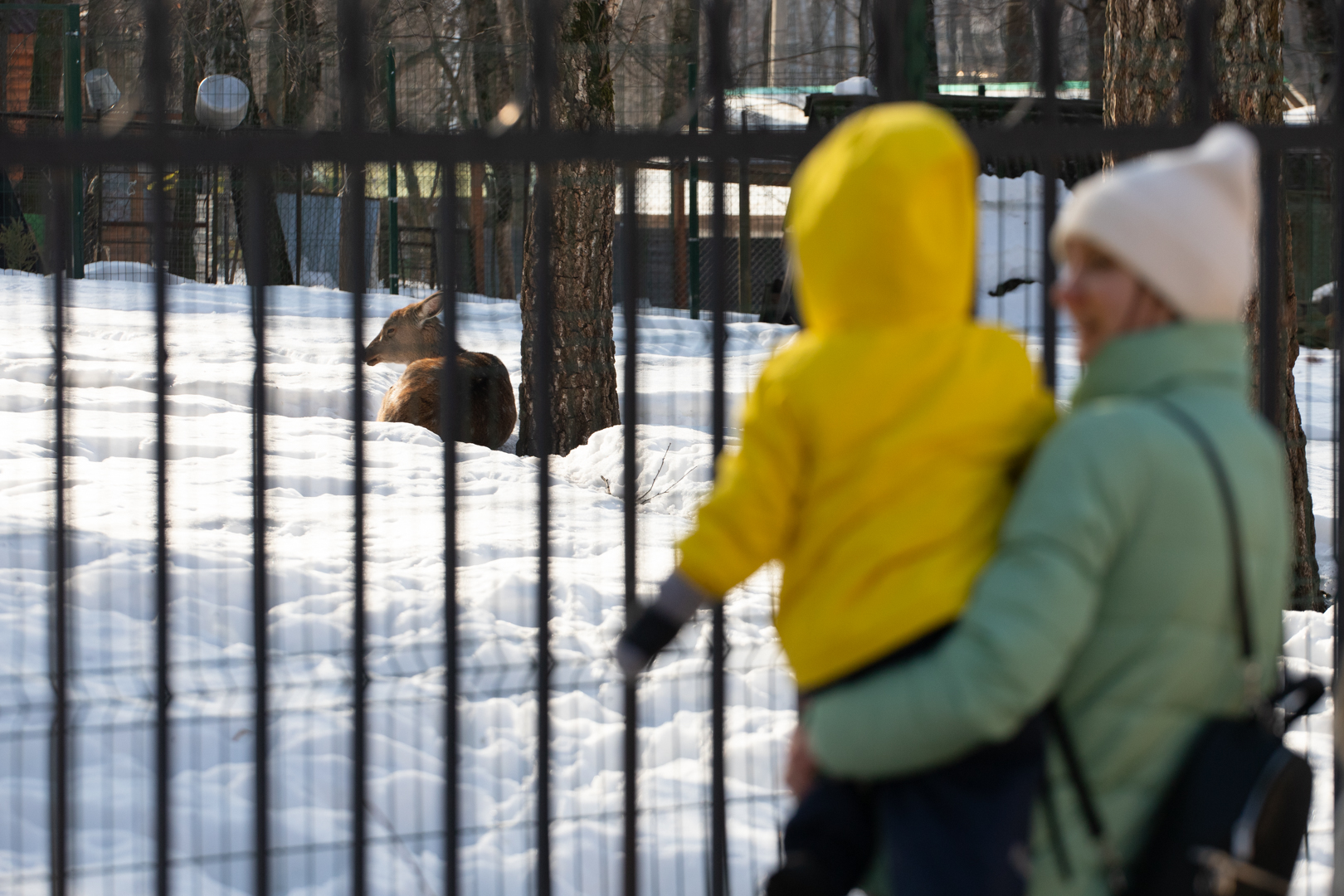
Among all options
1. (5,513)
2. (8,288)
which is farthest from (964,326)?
(8,288)

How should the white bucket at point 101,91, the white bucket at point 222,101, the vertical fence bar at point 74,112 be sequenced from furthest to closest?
1. the white bucket at point 101,91
2. the vertical fence bar at point 74,112
3. the white bucket at point 222,101

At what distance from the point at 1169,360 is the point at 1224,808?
1.75ft

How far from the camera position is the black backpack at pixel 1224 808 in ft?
5.29

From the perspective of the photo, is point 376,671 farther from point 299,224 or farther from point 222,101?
point 222,101

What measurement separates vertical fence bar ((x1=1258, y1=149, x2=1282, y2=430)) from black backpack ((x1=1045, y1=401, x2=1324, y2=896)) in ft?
4.48

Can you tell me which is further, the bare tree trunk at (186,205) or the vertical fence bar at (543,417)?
the bare tree trunk at (186,205)

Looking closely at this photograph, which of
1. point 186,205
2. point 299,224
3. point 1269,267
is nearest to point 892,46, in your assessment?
point 1269,267

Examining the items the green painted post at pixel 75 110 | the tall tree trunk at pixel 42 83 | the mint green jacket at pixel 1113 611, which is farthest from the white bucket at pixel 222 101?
the mint green jacket at pixel 1113 611

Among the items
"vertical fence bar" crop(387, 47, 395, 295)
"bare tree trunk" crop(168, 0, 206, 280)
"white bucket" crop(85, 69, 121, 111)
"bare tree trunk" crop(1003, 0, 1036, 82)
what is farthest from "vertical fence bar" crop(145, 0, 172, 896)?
"bare tree trunk" crop(1003, 0, 1036, 82)

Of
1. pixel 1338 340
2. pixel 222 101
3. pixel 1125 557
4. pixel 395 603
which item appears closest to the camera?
pixel 1125 557

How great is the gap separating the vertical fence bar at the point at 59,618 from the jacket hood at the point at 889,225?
147cm

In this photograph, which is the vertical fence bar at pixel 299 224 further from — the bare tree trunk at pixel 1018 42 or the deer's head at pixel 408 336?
the bare tree trunk at pixel 1018 42

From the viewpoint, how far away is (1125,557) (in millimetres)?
1603

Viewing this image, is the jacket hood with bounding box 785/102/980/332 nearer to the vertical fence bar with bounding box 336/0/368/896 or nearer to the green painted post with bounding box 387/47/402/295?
the vertical fence bar with bounding box 336/0/368/896
